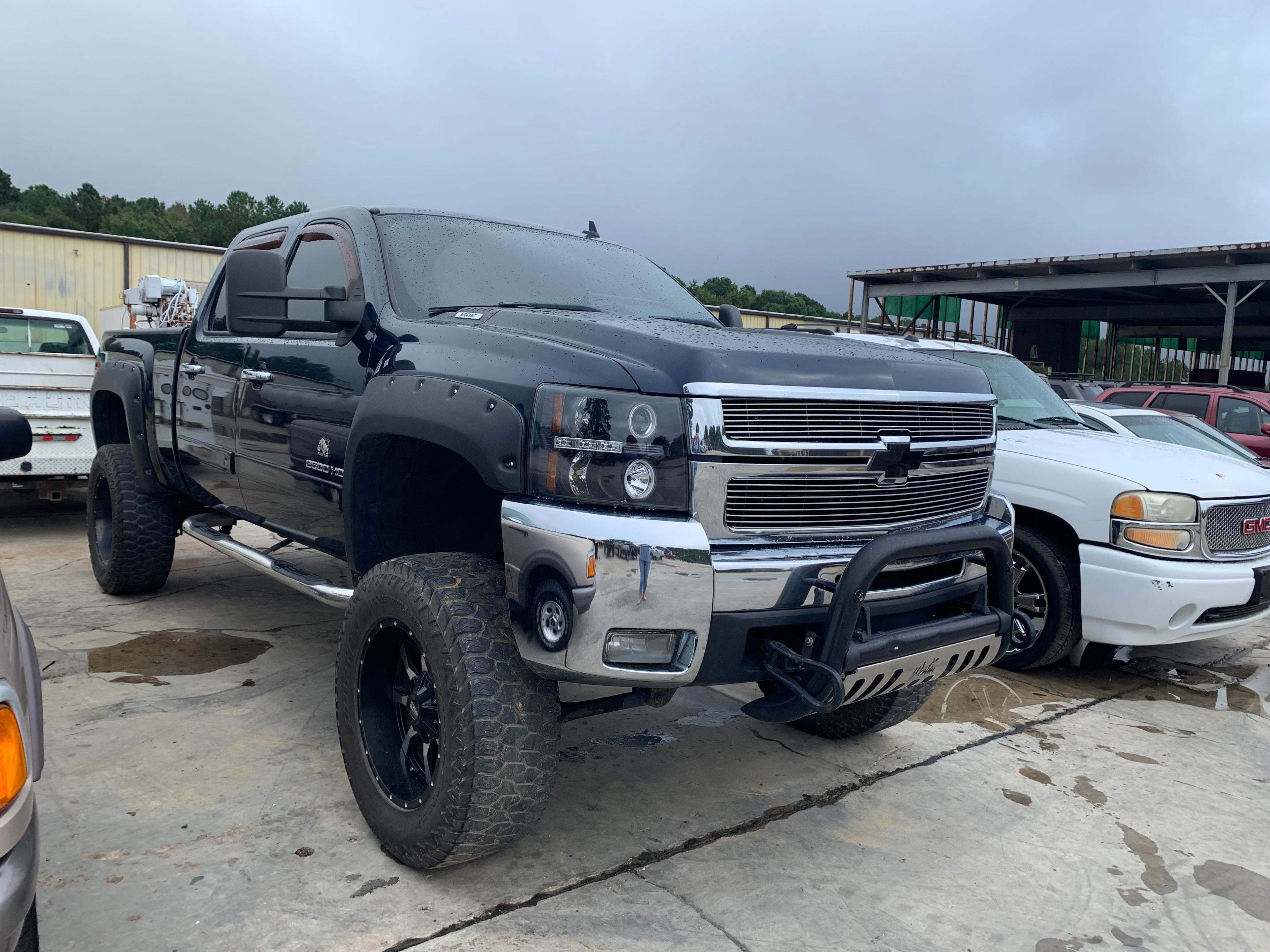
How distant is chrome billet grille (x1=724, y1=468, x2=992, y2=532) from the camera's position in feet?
8.23

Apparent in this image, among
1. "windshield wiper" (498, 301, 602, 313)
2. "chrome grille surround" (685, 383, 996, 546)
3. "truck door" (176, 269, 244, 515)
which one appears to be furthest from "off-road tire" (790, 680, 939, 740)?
"truck door" (176, 269, 244, 515)

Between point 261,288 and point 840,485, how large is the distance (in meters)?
2.00

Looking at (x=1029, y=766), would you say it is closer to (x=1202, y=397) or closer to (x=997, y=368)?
(x=997, y=368)

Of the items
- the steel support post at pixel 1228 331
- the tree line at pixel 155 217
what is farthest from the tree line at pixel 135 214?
the steel support post at pixel 1228 331

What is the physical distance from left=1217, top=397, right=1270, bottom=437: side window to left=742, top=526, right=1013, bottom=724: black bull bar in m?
10.3

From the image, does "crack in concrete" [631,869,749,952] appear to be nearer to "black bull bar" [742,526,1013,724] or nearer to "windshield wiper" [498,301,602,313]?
"black bull bar" [742,526,1013,724]

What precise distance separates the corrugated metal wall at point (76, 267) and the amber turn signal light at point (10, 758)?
67.6 ft

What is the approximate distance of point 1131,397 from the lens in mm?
11602

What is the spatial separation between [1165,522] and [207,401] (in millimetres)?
4467

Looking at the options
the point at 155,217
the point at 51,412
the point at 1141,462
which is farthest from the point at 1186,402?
the point at 155,217

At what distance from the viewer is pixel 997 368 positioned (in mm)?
6215

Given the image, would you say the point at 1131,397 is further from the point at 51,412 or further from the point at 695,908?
the point at 51,412

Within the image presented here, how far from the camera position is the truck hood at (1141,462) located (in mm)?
4676

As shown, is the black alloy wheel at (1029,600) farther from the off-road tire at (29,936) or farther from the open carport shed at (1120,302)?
the open carport shed at (1120,302)
